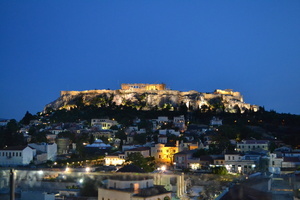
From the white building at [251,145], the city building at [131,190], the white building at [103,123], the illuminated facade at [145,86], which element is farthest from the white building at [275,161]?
the illuminated facade at [145,86]

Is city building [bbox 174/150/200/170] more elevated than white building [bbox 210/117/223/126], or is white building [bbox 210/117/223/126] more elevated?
white building [bbox 210/117/223/126]

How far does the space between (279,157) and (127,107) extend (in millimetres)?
28062

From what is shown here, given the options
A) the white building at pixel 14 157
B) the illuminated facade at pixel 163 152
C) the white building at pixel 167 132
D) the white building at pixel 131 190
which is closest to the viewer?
the white building at pixel 131 190

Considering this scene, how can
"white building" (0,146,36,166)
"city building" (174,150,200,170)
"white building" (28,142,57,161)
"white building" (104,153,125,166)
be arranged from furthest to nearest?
"white building" (28,142,57,161) → "white building" (104,153,125,166) → "white building" (0,146,36,166) → "city building" (174,150,200,170)

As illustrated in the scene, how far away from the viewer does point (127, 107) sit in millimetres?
51188

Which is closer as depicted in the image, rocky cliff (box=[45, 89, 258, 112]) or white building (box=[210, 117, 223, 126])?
A: white building (box=[210, 117, 223, 126])

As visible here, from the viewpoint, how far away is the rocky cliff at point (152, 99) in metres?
57.9

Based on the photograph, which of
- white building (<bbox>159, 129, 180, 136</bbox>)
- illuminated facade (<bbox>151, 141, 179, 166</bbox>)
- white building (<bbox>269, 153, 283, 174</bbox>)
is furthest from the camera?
white building (<bbox>159, 129, 180, 136</bbox>)

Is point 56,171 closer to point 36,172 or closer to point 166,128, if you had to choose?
point 36,172

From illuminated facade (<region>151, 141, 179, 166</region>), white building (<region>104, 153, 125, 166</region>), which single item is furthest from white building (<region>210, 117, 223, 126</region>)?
white building (<region>104, 153, 125, 166</region>)

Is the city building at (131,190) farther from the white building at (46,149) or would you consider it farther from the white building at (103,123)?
the white building at (103,123)

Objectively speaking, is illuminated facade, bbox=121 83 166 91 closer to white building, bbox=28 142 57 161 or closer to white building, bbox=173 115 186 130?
white building, bbox=173 115 186 130

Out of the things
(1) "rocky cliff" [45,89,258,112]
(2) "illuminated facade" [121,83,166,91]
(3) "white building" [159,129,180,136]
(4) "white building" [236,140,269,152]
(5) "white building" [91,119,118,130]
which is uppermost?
(2) "illuminated facade" [121,83,166,91]

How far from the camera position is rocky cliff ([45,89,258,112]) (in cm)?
5794
